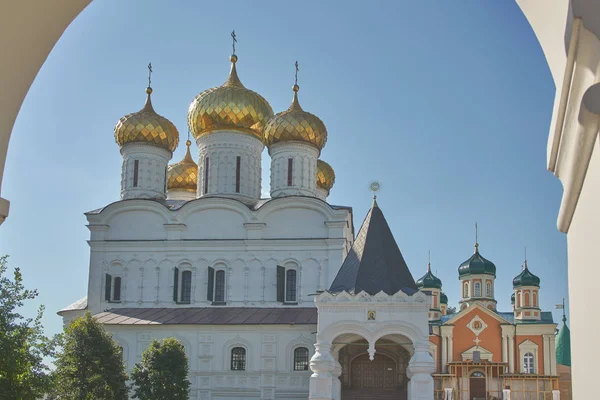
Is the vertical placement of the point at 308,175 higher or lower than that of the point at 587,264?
higher

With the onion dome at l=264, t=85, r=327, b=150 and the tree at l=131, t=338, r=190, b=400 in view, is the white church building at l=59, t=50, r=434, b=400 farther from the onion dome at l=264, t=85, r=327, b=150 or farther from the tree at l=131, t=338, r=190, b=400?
the tree at l=131, t=338, r=190, b=400

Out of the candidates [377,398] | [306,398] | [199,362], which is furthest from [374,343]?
[199,362]

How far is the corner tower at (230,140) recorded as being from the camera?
27.4 m

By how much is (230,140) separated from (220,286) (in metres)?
5.11

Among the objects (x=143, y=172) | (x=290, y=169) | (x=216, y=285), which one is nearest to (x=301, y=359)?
(x=216, y=285)

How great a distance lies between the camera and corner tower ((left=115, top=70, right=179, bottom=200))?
2794 cm

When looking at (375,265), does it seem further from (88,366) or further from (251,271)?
(88,366)

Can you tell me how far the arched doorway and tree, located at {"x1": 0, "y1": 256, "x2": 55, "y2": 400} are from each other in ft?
75.6

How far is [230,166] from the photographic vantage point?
89.9ft

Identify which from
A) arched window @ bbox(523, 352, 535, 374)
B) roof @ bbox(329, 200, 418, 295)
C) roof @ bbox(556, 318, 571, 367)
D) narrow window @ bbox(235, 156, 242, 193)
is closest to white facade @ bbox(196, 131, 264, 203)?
narrow window @ bbox(235, 156, 242, 193)

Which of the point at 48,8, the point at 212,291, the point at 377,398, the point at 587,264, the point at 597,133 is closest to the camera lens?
the point at 597,133

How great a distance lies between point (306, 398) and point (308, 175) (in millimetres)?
7794

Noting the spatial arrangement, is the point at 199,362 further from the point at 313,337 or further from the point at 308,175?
the point at 308,175

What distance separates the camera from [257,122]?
27.8 metres
